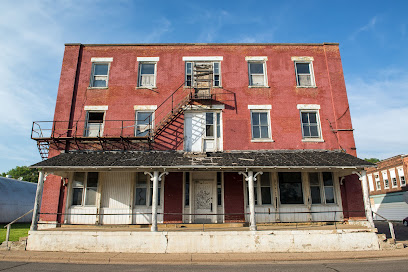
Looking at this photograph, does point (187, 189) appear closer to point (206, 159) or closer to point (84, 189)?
point (206, 159)

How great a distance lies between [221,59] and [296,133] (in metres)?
6.60

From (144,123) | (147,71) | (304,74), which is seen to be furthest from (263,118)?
(147,71)

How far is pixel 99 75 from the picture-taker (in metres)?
17.2

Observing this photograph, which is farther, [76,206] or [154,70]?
[154,70]

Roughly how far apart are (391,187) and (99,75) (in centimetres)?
3454

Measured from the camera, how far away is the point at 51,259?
1012 cm

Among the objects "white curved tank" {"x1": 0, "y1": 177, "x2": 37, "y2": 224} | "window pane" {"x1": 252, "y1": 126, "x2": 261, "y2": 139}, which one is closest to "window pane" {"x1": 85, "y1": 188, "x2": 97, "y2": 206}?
"window pane" {"x1": 252, "y1": 126, "x2": 261, "y2": 139}

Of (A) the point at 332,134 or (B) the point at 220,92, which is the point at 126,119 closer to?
(B) the point at 220,92

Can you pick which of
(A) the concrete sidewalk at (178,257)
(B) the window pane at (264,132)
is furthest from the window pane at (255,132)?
(A) the concrete sidewalk at (178,257)

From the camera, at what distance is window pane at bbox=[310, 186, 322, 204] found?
15113 mm

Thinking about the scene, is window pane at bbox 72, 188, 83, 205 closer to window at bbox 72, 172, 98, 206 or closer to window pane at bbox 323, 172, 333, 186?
window at bbox 72, 172, 98, 206

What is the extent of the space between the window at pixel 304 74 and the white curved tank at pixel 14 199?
1067 inches

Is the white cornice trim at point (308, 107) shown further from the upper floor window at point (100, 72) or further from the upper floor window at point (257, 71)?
the upper floor window at point (100, 72)

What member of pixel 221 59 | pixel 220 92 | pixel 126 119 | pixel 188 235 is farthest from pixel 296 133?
pixel 126 119
